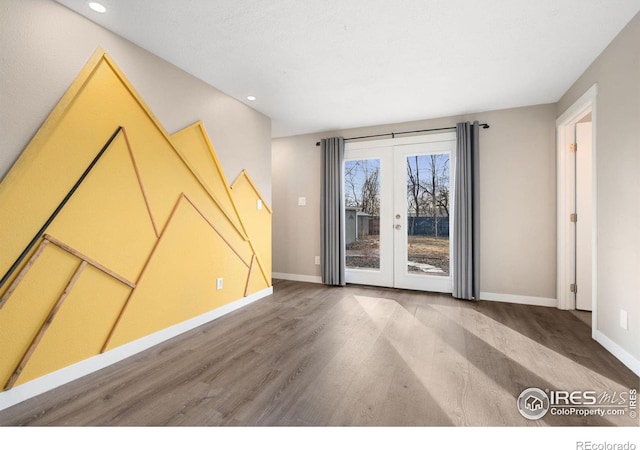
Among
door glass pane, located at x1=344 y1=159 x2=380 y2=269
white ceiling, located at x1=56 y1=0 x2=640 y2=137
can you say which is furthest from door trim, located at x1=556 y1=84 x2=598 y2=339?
door glass pane, located at x1=344 y1=159 x2=380 y2=269

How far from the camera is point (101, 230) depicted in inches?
84.9

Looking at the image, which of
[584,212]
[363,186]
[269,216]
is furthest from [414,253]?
[269,216]

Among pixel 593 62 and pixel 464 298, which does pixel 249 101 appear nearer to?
pixel 593 62

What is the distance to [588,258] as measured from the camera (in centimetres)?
343

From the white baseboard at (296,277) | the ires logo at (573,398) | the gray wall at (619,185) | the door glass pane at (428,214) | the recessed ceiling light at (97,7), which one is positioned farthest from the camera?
the white baseboard at (296,277)

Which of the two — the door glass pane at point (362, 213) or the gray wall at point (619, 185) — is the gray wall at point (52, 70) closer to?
the door glass pane at point (362, 213)

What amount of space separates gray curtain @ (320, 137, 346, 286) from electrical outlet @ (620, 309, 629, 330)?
10.2 feet

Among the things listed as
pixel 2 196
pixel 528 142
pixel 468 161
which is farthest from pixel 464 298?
pixel 2 196

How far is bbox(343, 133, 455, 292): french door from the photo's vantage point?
14.1 ft

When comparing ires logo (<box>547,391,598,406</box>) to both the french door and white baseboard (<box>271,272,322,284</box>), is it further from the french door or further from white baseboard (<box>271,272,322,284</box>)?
white baseboard (<box>271,272,322,284</box>)

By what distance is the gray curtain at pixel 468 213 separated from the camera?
3.93 m

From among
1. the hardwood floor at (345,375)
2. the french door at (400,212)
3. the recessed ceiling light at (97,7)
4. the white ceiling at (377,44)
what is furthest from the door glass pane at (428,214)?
the recessed ceiling light at (97,7)

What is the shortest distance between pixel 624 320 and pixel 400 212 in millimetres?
2654

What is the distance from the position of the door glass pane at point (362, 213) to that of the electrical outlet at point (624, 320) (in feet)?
9.14
